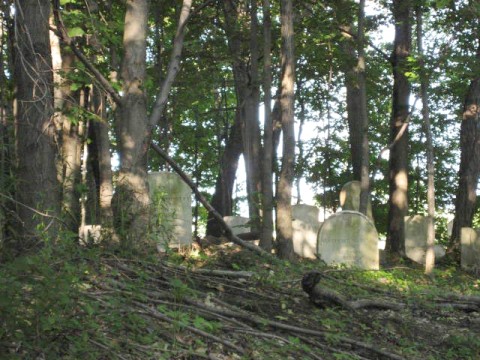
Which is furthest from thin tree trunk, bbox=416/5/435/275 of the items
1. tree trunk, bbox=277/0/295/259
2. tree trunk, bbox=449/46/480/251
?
tree trunk, bbox=277/0/295/259

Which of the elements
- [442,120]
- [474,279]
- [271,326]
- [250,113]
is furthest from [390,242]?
[271,326]

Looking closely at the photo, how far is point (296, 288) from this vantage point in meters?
8.50

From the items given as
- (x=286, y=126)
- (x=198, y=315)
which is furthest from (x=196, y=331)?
(x=286, y=126)

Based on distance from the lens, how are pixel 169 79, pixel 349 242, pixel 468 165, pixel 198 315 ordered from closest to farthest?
1. pixel 198 315
2. pixel 169 79
3. pixel 349 242
4. pixel 468 165

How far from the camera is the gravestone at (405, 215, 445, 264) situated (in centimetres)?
1931

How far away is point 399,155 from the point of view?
19.4m

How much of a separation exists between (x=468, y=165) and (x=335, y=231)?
6.73m

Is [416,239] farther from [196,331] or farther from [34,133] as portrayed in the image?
[34,133]

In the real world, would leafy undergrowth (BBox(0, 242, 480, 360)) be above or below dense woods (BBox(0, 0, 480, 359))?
below

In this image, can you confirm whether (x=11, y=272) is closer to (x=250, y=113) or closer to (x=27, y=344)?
(x=27, y=344)

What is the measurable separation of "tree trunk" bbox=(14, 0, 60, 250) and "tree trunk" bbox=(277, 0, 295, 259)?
23.8ft

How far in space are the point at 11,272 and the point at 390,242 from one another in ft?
52.5

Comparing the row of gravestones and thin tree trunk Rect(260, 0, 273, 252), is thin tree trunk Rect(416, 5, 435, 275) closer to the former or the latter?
the row of gravestones

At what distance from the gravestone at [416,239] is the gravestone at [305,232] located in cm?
357
